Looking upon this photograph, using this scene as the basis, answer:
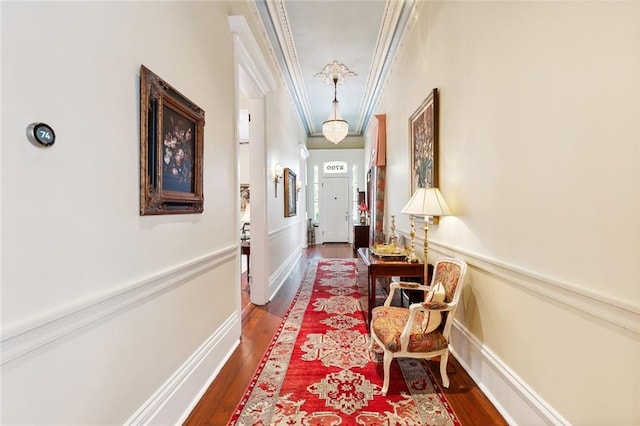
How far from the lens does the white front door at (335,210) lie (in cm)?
988

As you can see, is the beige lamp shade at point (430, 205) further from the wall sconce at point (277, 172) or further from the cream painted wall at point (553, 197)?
the wall sconce at point (277, 172)

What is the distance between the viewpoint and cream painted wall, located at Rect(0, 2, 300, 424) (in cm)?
89

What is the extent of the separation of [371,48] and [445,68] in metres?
2.34

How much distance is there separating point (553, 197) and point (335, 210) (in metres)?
8.55

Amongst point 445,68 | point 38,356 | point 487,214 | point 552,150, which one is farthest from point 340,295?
point 38,356

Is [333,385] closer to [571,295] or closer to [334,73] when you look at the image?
[571,295]

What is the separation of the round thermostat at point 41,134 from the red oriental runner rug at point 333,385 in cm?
169

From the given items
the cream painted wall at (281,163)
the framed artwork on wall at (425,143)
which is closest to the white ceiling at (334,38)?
the cream painted wall at (281,163)

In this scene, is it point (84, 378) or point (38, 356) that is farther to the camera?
point (84, 378)

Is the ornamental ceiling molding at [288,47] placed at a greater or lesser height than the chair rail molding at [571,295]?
greater

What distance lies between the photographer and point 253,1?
3.26m

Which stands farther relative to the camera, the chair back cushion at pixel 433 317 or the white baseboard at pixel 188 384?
the chair back cushion at pixel 433 317

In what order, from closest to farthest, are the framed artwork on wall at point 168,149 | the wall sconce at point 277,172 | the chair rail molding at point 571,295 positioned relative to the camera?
the chair rail molding at point 571,295, the framed artwork on wall at point 168,149, the wall sconce at point 277,172

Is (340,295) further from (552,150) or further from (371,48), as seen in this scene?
(371,48)
